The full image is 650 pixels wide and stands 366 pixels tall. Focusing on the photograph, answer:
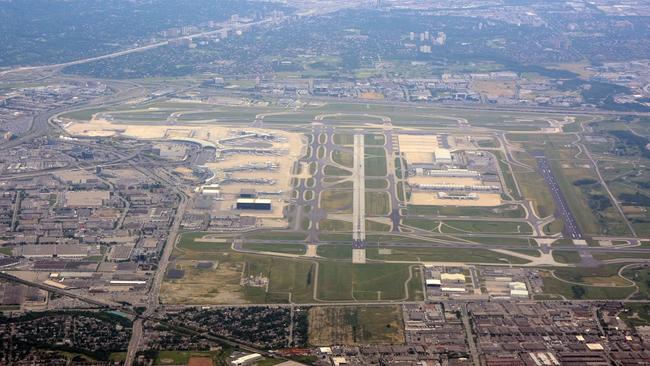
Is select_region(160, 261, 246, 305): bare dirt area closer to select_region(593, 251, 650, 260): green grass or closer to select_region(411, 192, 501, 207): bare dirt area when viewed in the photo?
select_region(411, 192, 501, 207): bare dirt area

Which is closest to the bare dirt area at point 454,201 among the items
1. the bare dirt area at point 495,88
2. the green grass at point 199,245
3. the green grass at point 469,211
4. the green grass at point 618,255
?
the green grass at point 469,211

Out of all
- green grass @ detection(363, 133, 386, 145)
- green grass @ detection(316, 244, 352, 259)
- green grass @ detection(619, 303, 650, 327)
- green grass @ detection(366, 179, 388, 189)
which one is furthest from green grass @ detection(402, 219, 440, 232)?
green grass @ detection(363, 133, 386, 145)

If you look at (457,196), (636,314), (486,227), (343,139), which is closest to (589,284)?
(636,314)

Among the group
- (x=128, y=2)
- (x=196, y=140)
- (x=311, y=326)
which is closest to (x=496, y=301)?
(x=311, y=326)

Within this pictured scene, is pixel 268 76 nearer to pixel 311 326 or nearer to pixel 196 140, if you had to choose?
pixel 196 140

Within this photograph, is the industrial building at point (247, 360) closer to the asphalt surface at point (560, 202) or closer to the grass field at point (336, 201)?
the grass field at point (336, 201)

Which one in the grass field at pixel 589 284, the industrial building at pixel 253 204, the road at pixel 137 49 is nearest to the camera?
the grass field at pixel 589 284
